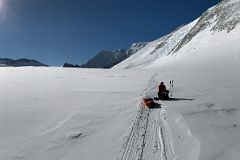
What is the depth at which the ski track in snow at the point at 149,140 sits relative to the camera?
9773 millimetres

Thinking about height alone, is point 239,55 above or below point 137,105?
above

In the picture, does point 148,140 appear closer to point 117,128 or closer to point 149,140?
point 149,140

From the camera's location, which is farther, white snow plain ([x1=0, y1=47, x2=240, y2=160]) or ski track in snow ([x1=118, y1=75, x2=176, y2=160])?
white snow plain ([x1=0, y1=47, x2=240, y2=160])

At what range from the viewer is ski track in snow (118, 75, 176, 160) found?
9.77m

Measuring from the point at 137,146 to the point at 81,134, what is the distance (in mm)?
2532

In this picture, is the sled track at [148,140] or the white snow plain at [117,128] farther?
the white snow plain at [117,128]

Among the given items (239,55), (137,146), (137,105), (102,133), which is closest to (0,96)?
(137,105)

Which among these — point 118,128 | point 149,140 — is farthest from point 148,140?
point 118,128

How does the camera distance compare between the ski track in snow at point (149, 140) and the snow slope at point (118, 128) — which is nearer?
the ski track in snow at point (149, 140)

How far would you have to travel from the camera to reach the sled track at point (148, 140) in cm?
977

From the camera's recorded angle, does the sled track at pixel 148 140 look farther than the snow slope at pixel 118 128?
No

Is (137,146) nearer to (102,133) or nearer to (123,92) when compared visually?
(102,133)

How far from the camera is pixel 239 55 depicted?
45906mm

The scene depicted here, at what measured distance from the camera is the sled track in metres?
9.77
